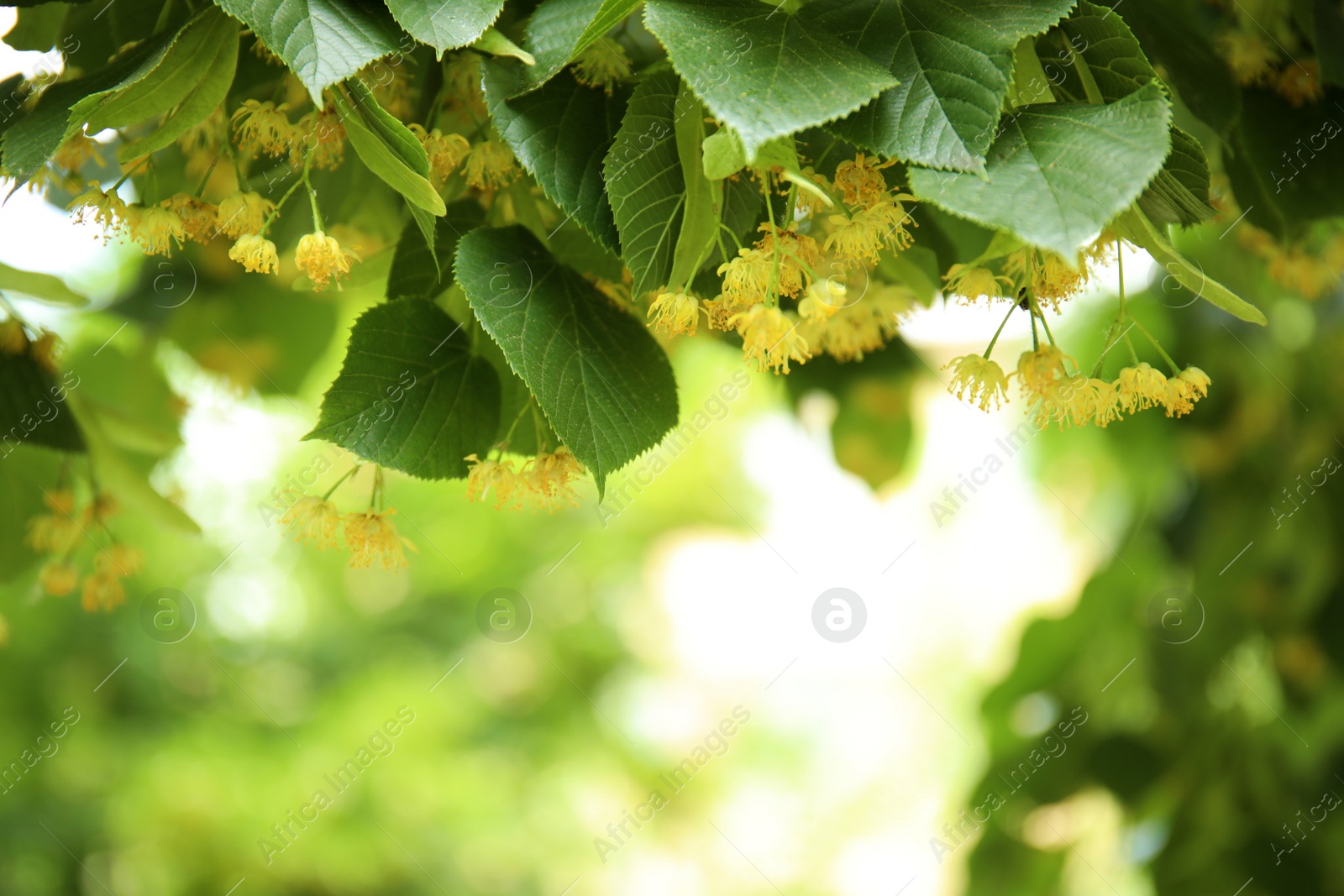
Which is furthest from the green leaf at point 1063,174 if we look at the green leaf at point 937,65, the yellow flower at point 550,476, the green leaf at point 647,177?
the yellow flower at point 550,476

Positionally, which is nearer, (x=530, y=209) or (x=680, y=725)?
(x=530, y=209)

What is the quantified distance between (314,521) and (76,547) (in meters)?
0.32

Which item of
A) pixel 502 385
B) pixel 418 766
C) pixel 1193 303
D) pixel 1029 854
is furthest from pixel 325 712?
pixel 502 385

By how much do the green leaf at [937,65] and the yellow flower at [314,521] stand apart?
1.01 feet

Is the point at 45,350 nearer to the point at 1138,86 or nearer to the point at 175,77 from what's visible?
the point at 175,77

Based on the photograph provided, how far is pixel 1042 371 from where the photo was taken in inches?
17.2

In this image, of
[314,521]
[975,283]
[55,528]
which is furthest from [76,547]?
[975,283]

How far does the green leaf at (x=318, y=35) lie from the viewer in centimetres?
35

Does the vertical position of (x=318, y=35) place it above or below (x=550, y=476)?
above

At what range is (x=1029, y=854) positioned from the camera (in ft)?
4.18

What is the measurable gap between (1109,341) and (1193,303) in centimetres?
105

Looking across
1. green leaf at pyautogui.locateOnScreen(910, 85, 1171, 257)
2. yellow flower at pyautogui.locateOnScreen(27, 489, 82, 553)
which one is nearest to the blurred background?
yellow flower at pyautogui.locateOnScreen(27, 489, 82, 553)

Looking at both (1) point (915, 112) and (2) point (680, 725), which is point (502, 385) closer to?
(1) point (915, 112)

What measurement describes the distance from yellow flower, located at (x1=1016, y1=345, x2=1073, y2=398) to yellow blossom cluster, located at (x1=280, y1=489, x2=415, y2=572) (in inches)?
11.6
